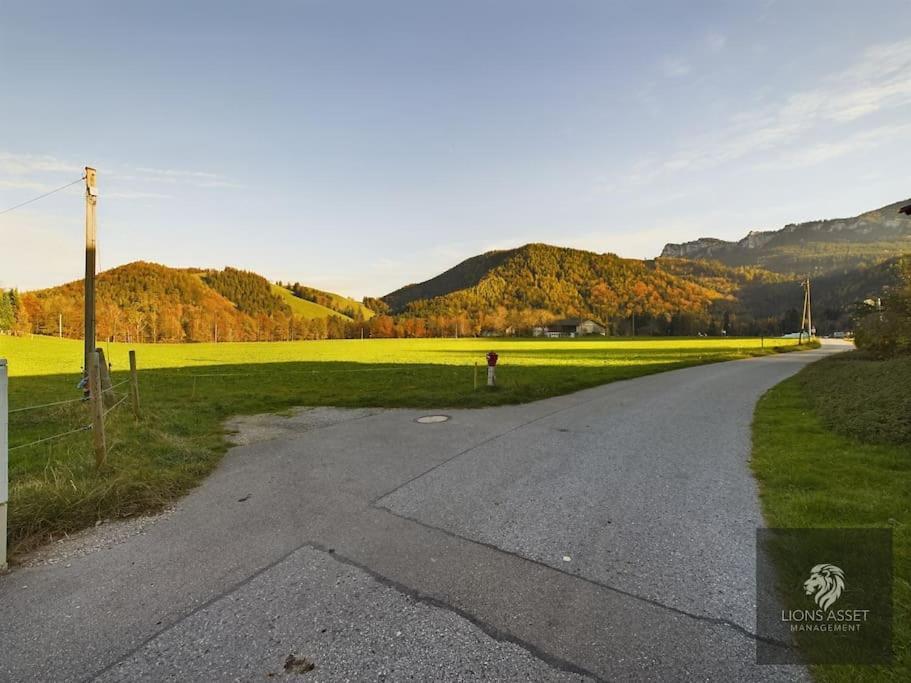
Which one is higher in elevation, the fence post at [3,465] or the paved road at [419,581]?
the fence post at [3,465]

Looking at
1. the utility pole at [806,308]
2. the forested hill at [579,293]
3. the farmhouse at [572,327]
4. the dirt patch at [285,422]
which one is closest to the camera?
the dirt patch at [285,422]

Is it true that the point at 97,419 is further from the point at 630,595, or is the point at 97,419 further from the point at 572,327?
the point at 572,327

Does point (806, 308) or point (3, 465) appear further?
point (806, 308)

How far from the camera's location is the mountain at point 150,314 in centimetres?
9662

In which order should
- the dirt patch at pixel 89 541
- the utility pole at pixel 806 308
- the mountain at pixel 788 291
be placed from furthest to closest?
1. the mountain at pixel 788 291
2. the utility pole at pixel 806 308
3. the dirt patch at pixel 89 541

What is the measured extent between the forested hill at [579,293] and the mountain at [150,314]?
52297 millimetres

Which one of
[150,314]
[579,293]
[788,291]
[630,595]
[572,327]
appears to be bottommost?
[630,595]

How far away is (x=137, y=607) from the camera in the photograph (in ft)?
9.49

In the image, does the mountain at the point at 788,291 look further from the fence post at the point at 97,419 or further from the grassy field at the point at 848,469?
the fence post at the point at 97,419

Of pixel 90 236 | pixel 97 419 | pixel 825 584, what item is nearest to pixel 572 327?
pixel 90 236

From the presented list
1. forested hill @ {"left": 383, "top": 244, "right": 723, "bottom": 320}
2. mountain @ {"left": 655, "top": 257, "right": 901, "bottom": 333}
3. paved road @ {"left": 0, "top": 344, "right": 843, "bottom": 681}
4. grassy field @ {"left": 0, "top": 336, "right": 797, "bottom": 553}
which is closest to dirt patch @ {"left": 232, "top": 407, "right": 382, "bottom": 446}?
grassy field @ {"left": 0, "top": 336, "right": 797, "bottom": 553}

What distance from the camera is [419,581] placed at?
314cm

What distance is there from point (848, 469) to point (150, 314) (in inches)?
5356

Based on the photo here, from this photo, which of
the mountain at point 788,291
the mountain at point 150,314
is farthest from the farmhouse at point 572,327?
the mountain at point 150,314
